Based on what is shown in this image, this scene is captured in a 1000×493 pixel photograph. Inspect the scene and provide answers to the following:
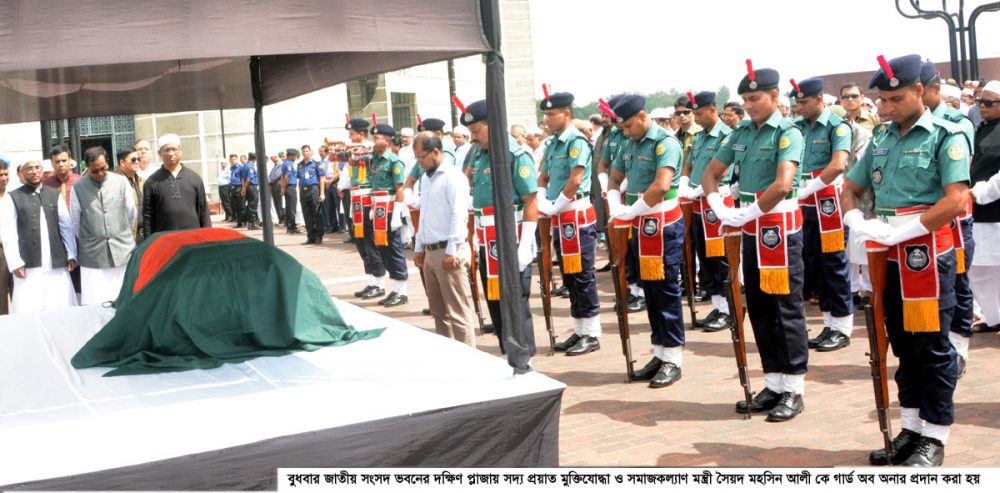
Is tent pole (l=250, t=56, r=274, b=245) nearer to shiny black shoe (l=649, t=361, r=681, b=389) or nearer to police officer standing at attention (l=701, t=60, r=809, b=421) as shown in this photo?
shiny black shoe (l=649, t=361, r=681, b=389)

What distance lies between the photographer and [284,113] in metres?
28.0

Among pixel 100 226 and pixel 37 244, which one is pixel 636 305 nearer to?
pixel 100 226

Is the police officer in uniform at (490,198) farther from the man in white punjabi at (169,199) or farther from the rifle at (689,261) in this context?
the man in white punjabi at (169,199)

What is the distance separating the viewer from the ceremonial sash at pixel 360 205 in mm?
11953

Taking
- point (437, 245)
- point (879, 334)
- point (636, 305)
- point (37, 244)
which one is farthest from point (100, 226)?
point (879, 334)

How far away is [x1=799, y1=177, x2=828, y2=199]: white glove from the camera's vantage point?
25.1ft

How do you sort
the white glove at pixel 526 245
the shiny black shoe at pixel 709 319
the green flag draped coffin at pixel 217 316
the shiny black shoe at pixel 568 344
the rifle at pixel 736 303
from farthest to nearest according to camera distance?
the shiny black shoe at pixel 709 319 < the shiny black shoe at pixel 568 344 < the white glove at pixel 526 245 < the rifle at pixel 736 303 < the green flag draped coffin at pixel 217 316

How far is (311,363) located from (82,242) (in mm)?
4745

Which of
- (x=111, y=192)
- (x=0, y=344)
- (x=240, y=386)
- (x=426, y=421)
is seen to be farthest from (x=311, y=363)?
(x=111, y=192)

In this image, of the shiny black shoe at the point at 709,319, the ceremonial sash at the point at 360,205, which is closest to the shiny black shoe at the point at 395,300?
the ceremonial sash at the point at 360,205

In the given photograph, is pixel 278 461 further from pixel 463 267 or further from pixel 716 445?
pixel 463 267

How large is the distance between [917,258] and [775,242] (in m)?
1.15

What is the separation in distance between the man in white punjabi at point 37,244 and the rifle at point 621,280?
505cm

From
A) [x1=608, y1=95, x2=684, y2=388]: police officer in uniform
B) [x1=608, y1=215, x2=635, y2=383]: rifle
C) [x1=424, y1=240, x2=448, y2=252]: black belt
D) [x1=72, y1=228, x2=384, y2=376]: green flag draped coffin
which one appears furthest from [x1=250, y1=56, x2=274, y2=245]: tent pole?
[x1=608, y1=95, x2=684, y2=388]: police officer in uniform
